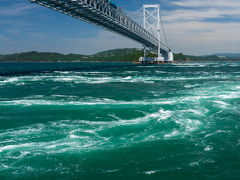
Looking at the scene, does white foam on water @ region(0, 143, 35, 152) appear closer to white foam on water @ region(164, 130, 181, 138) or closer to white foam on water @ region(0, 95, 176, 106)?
white foam on water @ region(164, 130, 181, 138)

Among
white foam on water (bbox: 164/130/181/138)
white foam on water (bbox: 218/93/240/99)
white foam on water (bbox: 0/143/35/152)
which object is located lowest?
white foam on water (bbox: 164/130/181/138)

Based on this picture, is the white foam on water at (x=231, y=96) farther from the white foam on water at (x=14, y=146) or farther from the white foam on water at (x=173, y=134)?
the white foam on water at (x=14, y=146)

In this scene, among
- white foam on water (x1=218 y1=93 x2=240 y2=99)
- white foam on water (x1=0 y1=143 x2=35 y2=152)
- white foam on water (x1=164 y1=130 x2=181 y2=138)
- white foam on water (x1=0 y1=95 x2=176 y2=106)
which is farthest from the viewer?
white foam on water (x1=218 y1=93 x2=240 y2=99)

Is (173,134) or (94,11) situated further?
(94,11)

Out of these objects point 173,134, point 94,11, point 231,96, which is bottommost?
point 173,134

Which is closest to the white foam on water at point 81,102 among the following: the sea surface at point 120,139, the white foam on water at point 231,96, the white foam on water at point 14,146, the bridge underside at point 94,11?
the sea surface at point 120,139

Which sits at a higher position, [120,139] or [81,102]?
[81,102]

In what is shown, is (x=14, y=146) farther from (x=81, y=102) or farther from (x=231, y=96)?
(x=231, y=96)

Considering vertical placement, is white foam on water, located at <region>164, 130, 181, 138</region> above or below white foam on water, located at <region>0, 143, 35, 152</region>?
below

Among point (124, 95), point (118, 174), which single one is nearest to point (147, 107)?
point (124, 95)

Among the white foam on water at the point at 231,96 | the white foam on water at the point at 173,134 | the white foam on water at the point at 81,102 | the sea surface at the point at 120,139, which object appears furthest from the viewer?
the white foam on water at the point at 231,96

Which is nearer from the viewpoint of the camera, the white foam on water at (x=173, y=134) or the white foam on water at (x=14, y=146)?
the white foam on water at (x=14, y=146)

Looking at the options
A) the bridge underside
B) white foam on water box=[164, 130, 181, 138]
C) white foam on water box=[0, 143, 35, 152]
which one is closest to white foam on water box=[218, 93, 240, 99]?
white foam on water box=[164, 130, 181, 138]

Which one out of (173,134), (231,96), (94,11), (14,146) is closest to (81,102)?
(173,134)
